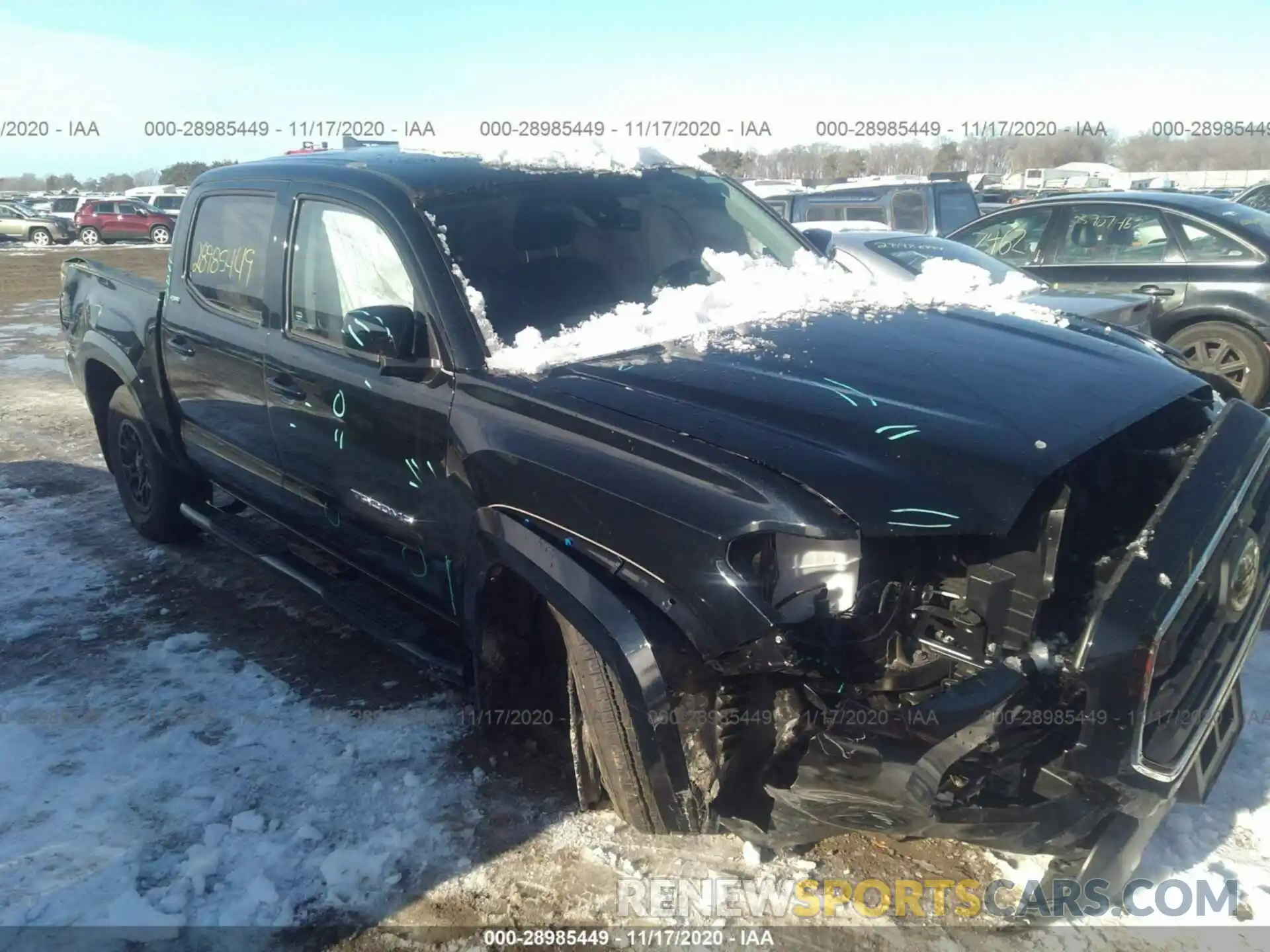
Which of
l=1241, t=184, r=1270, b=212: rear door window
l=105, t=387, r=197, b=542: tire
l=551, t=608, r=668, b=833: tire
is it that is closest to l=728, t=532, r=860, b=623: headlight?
l=551, t=608, r=668, b=833: tire

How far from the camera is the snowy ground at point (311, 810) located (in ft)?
9.09

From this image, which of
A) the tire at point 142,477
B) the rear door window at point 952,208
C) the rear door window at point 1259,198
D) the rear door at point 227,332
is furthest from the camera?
the rear door window at point 1259,198

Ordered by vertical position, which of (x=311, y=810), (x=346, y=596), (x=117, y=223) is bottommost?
(x=311, y=810)

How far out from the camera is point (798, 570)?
2.37m

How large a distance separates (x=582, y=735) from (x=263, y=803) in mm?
1121

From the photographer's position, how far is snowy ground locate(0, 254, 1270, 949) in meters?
2.77

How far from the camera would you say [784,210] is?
1224 cm

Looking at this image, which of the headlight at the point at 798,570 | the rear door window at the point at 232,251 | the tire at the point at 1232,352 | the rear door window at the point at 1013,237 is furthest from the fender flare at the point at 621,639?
the rear door window at the point at 1013,237

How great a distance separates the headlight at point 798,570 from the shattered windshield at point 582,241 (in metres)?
1.20

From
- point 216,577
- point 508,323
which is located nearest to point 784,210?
point 216,577

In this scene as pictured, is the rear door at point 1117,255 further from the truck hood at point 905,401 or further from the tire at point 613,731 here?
the tire at point 613,731

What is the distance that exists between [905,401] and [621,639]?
94 cm

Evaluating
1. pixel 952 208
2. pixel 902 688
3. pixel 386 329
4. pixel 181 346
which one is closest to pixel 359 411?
pixel 386 329

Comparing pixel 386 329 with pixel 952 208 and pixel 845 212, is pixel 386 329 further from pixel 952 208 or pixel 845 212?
pixel 952 208
